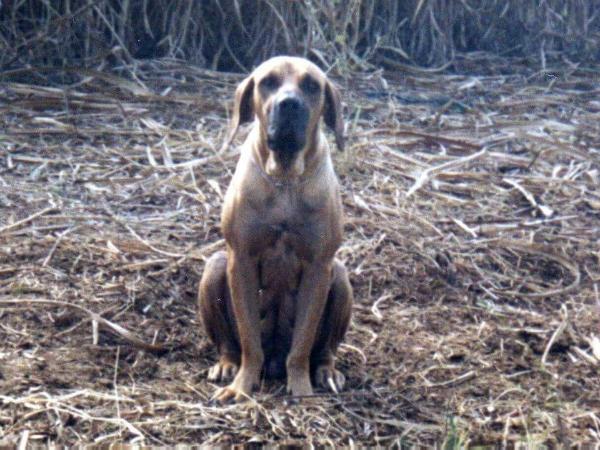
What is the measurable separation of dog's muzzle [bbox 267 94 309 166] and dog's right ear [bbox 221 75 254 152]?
0.31m

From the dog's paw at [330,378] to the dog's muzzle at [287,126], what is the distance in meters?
0.97

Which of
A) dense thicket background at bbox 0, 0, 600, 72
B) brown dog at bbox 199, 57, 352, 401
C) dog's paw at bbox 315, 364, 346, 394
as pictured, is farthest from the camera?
dense thicket background at bbox 0, 0, 600, 72

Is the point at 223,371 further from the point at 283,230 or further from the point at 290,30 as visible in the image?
the point at 290,30

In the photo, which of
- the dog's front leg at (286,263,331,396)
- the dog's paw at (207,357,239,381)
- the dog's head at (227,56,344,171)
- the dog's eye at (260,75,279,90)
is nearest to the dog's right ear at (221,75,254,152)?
the dog's head at (227,56,344,171)

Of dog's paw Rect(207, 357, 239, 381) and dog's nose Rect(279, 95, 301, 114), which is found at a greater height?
dog's nose Rect(279, 95, 301, 114)

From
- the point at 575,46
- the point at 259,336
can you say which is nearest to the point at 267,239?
the point at 259,336

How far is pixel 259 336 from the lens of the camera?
15.6 ft

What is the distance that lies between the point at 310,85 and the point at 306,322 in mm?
948

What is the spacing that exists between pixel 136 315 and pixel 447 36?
17.8 feet

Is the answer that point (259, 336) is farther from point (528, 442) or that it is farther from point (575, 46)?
point (575, 46)

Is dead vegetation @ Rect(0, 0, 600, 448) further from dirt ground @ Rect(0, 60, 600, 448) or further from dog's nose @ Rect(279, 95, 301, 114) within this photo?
dog's nose @ Rect(279, 95, 301, 114)

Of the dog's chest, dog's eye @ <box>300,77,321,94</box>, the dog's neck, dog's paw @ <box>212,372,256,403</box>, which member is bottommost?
dog's paw @ <box>212,372,256,403</box>

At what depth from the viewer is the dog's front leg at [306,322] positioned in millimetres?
4652

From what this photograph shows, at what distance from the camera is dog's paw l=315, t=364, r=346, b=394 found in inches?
188
